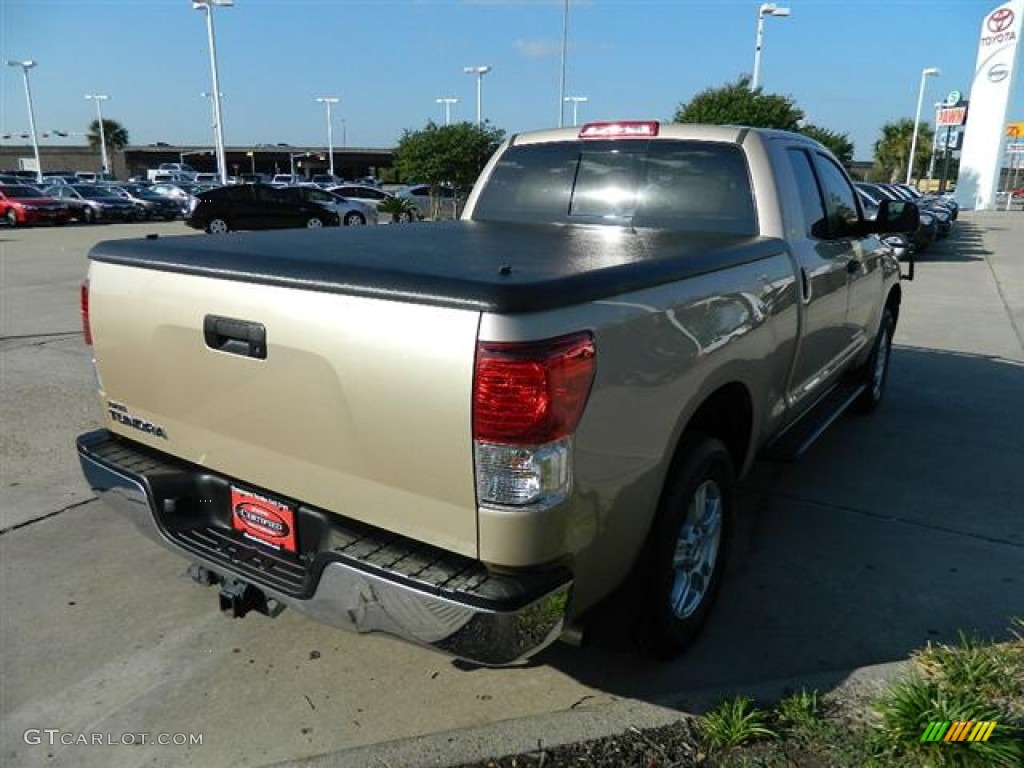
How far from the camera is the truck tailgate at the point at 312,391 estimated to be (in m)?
2.07

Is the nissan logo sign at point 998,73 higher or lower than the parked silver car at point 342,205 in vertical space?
higher

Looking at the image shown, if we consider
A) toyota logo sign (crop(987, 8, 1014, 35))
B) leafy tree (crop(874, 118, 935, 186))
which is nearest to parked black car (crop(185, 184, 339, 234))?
toyota logo sign (crop(987, 8, 1014, 35))

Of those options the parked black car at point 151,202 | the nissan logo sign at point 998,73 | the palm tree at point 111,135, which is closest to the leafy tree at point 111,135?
the palm tree at point 111,135

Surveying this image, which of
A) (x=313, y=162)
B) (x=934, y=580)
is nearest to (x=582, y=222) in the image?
(x=934, y=580)

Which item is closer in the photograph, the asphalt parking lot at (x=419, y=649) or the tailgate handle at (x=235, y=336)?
the tailgate handle at (x=235, y=336)

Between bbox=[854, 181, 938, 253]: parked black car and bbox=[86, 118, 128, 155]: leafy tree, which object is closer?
bbox=[854, 181, 938, 253]: parked black car

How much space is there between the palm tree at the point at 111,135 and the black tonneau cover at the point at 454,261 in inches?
4667

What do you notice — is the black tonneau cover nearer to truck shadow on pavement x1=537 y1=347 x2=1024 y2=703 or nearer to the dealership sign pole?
truck shadow on pavement x1=537 y1=347 x2=1024 y2=703

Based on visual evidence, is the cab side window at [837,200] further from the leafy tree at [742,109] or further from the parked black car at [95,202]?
the parked black car at [95,202]

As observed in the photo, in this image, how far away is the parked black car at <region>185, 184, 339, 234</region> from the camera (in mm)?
23797

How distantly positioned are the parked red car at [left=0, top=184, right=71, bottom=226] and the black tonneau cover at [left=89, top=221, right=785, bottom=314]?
97.4 ft

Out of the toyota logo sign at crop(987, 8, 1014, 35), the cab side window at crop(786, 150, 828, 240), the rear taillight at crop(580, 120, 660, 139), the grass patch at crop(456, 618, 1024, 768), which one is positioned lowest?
the grass patch at crop(456, 618, 1024, 768)

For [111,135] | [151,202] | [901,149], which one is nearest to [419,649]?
[151,202]

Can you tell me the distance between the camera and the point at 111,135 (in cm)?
10725
